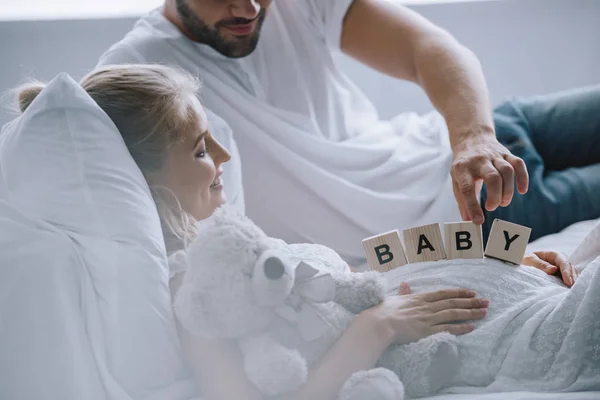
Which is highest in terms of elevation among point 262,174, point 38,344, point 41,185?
point 41,185

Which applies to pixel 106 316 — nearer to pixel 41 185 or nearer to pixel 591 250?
pixel 41 185

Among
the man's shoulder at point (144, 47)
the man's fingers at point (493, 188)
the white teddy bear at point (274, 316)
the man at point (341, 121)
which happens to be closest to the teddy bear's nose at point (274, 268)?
the white teddy bear at point (274, 316)

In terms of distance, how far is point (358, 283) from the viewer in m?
0.74

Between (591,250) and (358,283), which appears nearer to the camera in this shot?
(358,283)

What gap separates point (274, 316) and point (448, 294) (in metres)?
0.22

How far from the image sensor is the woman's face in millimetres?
869

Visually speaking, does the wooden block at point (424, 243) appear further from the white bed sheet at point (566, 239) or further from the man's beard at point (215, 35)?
the man's beard at point (215, 35)

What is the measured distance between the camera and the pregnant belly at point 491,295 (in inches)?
28.2

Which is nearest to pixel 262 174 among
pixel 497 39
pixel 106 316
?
pixel 106 316

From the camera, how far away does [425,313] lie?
755 millimetres

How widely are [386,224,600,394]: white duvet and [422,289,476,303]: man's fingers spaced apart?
0.04 ft

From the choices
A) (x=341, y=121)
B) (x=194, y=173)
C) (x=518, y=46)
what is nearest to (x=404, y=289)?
(x=194, y=173)

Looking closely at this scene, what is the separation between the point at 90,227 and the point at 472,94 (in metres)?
0.70

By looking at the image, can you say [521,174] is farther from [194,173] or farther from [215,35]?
[215,35]
